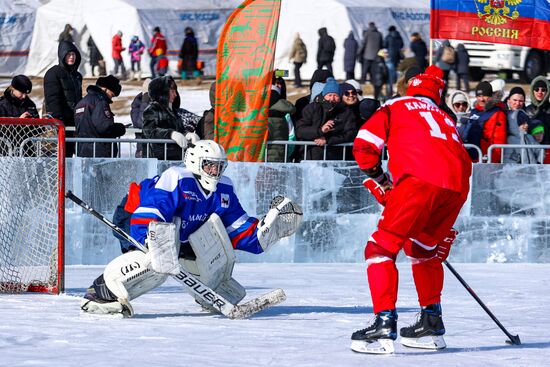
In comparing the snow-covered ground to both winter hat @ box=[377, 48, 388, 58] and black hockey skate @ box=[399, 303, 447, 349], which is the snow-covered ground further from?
winter hat @ box=[377, 48, 388, 58]

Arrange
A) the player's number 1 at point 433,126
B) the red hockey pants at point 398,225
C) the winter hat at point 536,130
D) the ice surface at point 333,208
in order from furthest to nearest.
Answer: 1. the winter hat at point 536,130
2. the ice surface at point 333,208
3. the player's number 1 at point 433,126
4. the red hockey pants at point 398,225

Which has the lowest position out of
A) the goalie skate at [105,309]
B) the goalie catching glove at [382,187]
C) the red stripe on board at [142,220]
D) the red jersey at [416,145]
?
the goalie skate at [105,309]

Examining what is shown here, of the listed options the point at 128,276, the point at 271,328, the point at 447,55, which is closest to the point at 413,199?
the point at 271,328

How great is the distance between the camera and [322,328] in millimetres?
8812

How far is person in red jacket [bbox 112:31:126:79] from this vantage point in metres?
32.8

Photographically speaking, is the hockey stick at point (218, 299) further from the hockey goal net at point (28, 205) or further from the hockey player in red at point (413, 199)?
the hockey goal net at point (28, 205)

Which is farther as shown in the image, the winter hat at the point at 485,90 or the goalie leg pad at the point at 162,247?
the winter hat at the point at 485,90

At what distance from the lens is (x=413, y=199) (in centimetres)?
768

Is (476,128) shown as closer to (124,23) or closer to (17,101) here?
(17,101)

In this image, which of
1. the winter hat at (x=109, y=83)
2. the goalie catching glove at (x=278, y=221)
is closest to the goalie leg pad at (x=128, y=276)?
the goalie catching glove at (x=278, y=221)

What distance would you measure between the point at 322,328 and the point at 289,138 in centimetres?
459

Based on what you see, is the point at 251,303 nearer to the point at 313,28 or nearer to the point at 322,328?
the point at 322,328

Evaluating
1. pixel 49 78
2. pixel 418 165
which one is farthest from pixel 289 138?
pixel 418 165

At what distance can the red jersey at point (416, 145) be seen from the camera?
7723mm
